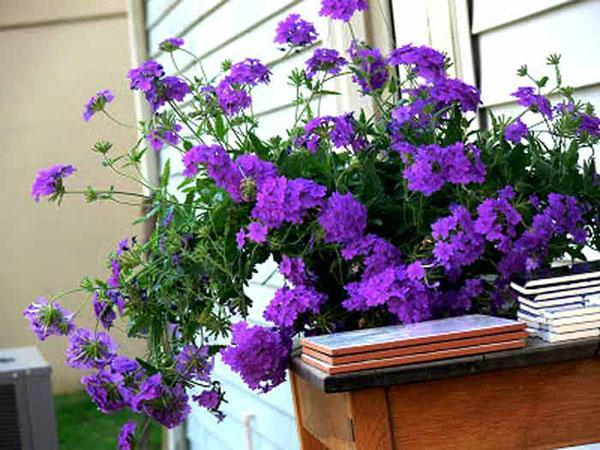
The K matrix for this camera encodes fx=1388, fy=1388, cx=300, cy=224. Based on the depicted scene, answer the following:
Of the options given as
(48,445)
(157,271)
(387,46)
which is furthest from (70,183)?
(157,271)

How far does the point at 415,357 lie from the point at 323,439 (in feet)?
1.11

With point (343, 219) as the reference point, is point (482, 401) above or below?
below

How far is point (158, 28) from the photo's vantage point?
5.92 m

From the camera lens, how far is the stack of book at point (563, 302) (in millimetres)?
1784

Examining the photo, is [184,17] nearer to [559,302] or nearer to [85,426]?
[559,302]

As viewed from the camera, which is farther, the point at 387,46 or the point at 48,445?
the point at 48,445

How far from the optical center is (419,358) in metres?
1.75

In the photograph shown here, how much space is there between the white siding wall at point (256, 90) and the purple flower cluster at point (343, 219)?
133 centimetres

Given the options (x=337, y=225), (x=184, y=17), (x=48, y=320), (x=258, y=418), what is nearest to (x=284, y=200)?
(x=337, y=225)

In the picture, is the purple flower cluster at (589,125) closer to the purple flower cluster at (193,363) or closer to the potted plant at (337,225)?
the potted plant at (337,225)

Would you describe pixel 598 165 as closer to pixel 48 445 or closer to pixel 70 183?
pixel 48 445

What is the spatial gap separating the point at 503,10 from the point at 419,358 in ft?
3.34

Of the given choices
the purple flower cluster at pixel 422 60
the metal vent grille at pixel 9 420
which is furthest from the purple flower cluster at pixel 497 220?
the metal vent grille at pixel 9 420

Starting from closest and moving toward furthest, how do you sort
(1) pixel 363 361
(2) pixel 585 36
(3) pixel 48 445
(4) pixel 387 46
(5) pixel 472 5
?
(1) pixel 363 361
(2) pixel 585 36
(5) pixel 472 5
(4) pixel 387 46
(3) pixel 48 445
